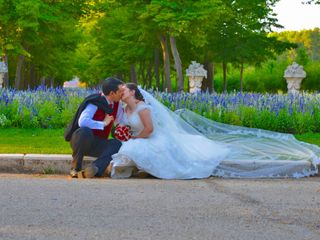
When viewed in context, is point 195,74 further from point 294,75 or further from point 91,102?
point 91,102

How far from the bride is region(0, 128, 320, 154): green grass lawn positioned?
1.67m

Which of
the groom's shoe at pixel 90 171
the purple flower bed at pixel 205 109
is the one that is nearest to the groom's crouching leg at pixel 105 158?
the groom's shoe at pixel 90 171

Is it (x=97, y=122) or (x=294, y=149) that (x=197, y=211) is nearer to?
(x=97, y=122)

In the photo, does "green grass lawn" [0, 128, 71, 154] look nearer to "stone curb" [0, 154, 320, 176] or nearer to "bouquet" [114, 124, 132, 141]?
"stone curb" [0, 154, 320, 176]

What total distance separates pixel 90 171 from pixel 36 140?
12.2 ft

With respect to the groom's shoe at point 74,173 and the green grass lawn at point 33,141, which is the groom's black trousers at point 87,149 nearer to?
the groom's shoe at point 74,173

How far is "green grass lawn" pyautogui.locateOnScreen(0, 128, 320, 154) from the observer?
11.4 m

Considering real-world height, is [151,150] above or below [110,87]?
below

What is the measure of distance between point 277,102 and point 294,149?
19.6 ft

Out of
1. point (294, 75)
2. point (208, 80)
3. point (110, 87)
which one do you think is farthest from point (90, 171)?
point (208, 80)

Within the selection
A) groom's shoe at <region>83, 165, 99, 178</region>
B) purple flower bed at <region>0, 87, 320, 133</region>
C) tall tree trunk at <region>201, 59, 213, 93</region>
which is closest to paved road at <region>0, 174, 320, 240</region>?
groom's shoe at <region>83, 165, 99, 178</region>

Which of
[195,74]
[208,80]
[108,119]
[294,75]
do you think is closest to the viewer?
[108,119]

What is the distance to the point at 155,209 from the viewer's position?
6902 millimetres

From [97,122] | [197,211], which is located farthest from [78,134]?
[197,211]
